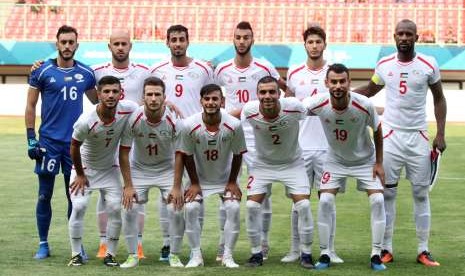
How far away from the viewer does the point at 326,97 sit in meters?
8.23

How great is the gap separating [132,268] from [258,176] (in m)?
1.32

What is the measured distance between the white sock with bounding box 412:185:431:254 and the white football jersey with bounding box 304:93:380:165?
53 cm

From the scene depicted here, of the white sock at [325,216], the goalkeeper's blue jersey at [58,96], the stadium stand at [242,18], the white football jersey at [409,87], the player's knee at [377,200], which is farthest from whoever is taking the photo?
the stadium stand at [242,18]

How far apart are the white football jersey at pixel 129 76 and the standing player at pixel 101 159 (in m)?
0.65

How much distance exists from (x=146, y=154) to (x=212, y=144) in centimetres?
61

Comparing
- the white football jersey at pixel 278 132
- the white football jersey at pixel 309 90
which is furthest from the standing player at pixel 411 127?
the white football jersey at pixel 278 132

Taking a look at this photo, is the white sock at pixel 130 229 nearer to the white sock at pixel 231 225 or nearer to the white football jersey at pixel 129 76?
the white sock at pixel 231 225

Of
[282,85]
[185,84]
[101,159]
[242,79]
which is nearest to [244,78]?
[242,79]

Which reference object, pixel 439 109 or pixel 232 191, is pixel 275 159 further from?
pixel 439 109

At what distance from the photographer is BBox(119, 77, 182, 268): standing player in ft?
27.0

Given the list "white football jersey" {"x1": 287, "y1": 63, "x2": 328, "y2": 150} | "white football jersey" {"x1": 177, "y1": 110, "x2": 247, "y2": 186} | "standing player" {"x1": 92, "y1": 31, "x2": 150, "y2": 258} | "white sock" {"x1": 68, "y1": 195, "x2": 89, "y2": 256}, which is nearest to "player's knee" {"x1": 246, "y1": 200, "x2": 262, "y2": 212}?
"white football jersey" {"x1": 177, "y1": 110, "x2": 247, "y2": 186}

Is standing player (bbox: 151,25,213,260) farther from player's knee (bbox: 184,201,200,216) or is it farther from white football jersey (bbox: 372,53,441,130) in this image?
white football jersey (bbox: 372,53,441,130)

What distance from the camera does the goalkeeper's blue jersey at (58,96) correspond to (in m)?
8.82

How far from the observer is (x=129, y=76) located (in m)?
9.05
